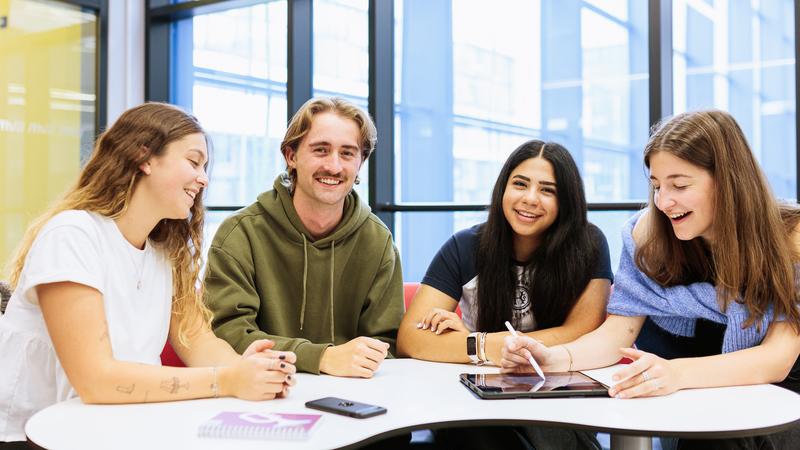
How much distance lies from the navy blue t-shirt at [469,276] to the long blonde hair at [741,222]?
1.28 ft

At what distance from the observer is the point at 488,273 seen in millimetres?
2160

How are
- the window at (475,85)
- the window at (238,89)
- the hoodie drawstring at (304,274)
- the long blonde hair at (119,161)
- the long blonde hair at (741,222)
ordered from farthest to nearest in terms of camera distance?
1. the window at (238,89)
2. the window at (475,85)
3. the hoodie drawstring at (304,274)
4. the long blonde hair at (741,222)
5. the long blonde hair at (119,161)

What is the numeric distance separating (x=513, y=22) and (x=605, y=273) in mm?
2355

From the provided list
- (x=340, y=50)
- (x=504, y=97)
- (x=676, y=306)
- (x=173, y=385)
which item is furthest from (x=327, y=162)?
(x=340, y=50)

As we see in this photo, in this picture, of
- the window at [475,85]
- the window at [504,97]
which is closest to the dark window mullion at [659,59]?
the window at [475,85]

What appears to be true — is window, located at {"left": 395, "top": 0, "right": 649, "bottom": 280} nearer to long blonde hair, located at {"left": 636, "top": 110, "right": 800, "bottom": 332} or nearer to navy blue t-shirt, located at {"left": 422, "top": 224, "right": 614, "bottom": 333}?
navy blue t-shirt, located at {"left": 422, "top": 224, "right": 614, "bottom": 333}

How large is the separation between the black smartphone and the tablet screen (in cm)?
26

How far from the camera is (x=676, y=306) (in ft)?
6.15

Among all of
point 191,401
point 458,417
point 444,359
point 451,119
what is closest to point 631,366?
point 458,417

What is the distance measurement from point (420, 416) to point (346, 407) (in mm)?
140

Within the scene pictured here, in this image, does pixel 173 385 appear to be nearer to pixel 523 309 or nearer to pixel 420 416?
pixel 420 416

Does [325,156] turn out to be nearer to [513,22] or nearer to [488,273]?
[488,273]

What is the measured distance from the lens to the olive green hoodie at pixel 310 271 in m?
2.16

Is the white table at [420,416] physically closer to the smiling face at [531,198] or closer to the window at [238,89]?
the smiling face at [531,198]
